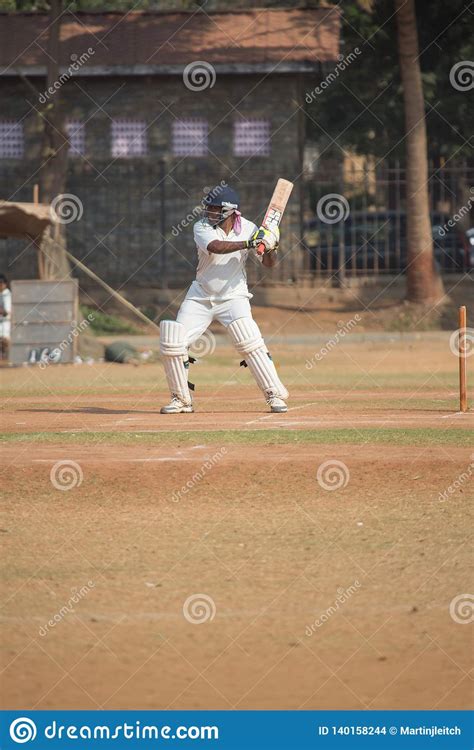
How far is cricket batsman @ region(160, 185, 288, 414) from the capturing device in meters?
13.9

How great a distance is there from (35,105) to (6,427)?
21.2 meters

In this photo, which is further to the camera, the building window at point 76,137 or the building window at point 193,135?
the building window at point 76,137

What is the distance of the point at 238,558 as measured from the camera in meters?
9.29

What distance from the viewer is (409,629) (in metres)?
7.72

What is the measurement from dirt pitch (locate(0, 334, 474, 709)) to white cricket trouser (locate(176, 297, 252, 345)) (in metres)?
0.96

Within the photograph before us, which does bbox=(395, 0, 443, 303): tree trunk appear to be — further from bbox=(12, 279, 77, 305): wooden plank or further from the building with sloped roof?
bbox=(12, 279, 77, 305): wooden plank

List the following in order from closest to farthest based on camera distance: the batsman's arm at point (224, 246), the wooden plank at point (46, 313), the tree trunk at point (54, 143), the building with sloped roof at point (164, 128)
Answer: the batsman's arm at point (224, 246), the wooden plank at point (46, 313), the tree trunk at point (54, 143), the building with sloped roof at point (164, 128)

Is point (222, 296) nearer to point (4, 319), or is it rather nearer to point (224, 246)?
point (224, 246)

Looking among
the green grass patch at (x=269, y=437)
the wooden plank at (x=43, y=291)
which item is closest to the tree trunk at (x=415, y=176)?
the wooden plank at (x=43, y=291)

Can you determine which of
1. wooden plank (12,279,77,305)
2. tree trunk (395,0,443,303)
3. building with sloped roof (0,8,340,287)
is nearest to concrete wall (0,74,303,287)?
building with sloped roof (0,8,340,287)

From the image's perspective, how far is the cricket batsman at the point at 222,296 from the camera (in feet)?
45.6

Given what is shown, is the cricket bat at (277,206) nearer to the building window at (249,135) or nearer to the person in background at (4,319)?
the person in background at (4,319)

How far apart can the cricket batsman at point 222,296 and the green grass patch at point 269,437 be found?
1.05 meters

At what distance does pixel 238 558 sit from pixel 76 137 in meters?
26.4
